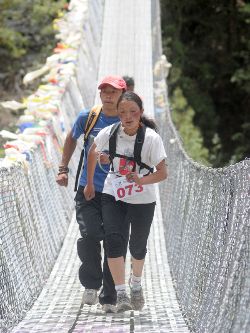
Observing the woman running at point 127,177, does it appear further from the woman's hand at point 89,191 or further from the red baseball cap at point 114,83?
the red baseball cap at point 114,83

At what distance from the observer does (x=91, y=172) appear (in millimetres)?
5531

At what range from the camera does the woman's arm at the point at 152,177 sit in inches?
205

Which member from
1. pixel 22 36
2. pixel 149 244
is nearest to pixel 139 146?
pixel 149 244

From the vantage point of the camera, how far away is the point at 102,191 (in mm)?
5582

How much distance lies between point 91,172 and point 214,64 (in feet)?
62.3

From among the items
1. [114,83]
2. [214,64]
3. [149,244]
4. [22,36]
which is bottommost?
[214,64]

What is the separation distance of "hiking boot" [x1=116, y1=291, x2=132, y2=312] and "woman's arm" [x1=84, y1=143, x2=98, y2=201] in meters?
0.54

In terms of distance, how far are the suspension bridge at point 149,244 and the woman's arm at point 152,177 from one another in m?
0.25

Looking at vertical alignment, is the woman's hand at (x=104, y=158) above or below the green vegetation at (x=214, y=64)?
above

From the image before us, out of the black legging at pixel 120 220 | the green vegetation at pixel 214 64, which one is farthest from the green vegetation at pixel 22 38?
the black legging at pixel 120 220

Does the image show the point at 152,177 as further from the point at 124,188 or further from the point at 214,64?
the point at 214,64

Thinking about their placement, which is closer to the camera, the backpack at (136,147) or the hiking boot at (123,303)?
the backpack at (136,147)

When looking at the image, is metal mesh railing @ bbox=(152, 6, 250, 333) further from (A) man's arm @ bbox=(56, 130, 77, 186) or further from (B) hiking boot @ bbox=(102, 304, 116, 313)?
(A) man's arm @ bbox=(56, 130, 77, 186)

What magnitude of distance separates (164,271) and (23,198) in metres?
1.33
